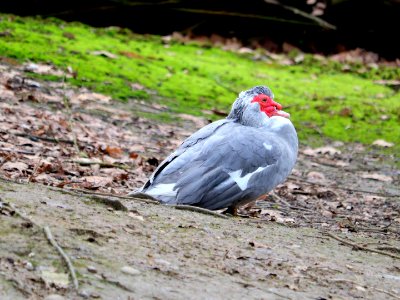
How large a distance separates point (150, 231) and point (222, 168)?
129cm

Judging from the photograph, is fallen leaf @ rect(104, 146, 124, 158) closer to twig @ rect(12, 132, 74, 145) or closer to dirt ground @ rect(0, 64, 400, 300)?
dirt ground @ rect(0, 64, 400, 300)

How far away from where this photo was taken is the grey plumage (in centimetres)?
525

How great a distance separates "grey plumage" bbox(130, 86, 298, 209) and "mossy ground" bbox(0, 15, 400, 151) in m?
3.99

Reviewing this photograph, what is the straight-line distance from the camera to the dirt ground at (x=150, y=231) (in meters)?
3.37

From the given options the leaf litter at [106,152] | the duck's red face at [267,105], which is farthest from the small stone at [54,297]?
the duck's red face at [267,105]

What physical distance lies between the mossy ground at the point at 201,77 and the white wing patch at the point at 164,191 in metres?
4.43

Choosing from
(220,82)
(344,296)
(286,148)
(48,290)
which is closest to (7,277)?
(48,290)

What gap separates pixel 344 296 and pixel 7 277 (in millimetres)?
1547

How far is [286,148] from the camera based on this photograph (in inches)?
Result: 224

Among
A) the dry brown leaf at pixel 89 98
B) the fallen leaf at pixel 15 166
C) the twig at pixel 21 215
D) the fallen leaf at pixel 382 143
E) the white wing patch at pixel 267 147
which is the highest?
the white wing patch at pixel 267 147

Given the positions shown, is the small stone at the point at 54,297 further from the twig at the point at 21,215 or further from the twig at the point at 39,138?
the twig at the point at 39,138

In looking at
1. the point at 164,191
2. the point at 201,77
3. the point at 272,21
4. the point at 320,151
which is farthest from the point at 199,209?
the point at 272,21

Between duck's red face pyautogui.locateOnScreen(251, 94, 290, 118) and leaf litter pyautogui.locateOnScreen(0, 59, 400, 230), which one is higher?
duck's red face pyautogui.locateOnScreen(251, 94, 290, 118)

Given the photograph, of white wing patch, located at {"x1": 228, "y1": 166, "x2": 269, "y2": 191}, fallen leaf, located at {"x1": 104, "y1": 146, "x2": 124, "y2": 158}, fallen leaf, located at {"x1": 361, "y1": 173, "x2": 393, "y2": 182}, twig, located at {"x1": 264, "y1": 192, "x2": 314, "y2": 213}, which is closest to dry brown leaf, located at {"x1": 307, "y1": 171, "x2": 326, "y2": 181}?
fallen leaf, located at {"x1": 361, "y1": 173, "x2": 393, "y2": 182}
